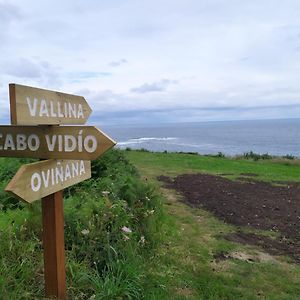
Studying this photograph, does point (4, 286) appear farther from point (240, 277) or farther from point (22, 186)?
point (240, 277)

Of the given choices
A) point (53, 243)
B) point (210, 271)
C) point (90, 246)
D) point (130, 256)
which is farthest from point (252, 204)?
point (53, 243)

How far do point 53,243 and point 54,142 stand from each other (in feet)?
2.38

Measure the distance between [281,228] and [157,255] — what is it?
2.99 meters

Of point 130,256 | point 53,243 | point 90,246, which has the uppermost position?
point 53,243

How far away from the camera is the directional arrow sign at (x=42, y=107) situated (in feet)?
7.92

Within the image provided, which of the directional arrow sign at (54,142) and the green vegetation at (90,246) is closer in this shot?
the directional arrow sign at (54,142)

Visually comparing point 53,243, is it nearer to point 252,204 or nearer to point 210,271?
point 210,271

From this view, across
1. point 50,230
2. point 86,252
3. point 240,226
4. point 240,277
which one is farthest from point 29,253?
point 240,226

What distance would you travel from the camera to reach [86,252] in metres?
3.73

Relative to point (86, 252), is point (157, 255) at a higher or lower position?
lower

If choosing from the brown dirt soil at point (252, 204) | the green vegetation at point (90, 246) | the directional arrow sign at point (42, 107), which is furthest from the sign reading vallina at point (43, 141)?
the brown dirt soil at point (252, 204)

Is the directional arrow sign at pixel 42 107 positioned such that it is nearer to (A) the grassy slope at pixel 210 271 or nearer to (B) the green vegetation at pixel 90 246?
(B) the green vegetation at pixel 90 246

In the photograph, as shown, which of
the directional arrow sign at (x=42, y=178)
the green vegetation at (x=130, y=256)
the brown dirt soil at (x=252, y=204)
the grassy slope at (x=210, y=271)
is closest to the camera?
the directional arrow sign at (x=42, y=178)

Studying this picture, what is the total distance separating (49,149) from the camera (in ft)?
8.70
